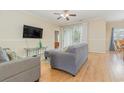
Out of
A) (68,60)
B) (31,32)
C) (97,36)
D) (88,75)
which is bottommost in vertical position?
(88,75)

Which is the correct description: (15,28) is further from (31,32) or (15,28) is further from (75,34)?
(75,34)

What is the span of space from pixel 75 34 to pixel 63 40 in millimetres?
1320

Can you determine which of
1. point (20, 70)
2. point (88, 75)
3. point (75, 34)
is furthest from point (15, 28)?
point (75, 34)

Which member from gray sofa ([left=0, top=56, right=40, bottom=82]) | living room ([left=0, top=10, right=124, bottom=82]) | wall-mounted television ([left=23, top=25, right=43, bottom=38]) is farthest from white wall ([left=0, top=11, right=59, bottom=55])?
gray sofa ([left=0, top=56, right=40, bottom=82])

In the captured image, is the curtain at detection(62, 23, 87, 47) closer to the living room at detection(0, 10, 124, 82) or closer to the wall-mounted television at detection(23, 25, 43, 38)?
the living room at detection(0, 10, 124, 82)

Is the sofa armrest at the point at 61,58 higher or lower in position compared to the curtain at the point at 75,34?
lower

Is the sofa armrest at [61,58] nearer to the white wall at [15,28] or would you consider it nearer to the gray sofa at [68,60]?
the gray sofa at [68,60]

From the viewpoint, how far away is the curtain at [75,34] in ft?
27.6

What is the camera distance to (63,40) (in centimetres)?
1000

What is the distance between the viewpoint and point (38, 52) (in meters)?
6.64

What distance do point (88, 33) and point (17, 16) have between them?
502 centimetres

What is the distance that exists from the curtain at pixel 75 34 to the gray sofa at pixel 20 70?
628cm

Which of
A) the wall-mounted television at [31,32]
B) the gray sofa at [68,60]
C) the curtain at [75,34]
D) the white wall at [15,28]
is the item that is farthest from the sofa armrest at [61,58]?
the curtain at [75,34]
